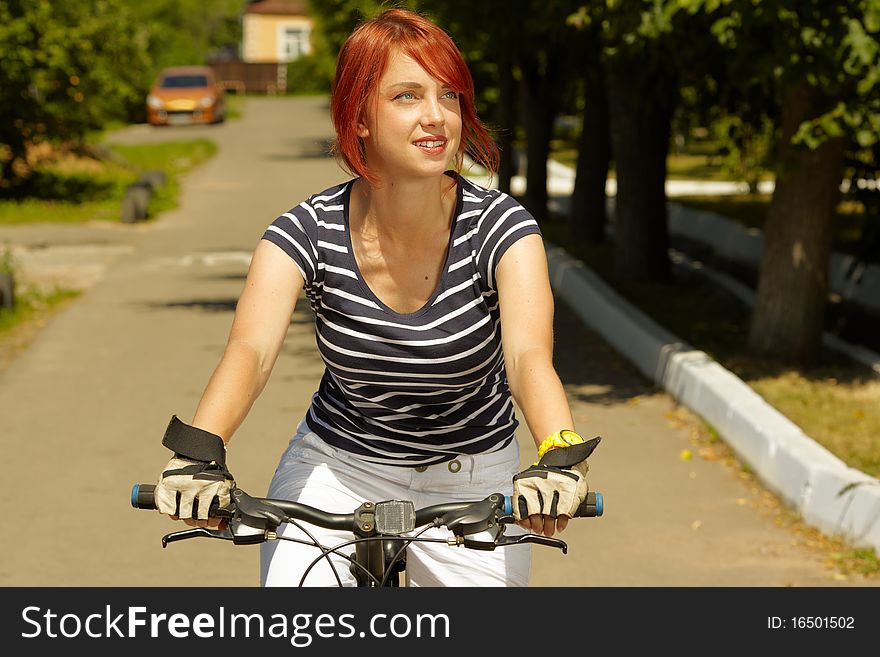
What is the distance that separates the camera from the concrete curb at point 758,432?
664 cm

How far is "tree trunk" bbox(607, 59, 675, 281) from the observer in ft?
46.9

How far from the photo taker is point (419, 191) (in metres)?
3.20

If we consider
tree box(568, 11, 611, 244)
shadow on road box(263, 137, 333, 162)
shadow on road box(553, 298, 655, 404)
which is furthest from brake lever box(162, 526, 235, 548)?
shadow on road box(263, 137, 333, 162)

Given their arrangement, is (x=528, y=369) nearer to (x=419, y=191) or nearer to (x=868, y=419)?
(x=419, y=191)

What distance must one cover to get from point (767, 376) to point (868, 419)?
4.87 ft

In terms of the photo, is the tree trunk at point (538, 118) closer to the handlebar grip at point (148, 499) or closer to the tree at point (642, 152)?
the tree at point (642, 152)

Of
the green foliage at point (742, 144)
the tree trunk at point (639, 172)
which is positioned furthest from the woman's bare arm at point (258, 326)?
the tree trunk at point (639, 172)

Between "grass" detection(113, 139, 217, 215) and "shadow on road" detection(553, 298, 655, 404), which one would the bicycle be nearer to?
"shadow on road" detection(553, 298, 655, 404)

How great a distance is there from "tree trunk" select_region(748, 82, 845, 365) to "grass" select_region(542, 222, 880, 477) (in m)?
0.22

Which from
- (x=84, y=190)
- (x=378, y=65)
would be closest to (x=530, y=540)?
(x=378, y=65)

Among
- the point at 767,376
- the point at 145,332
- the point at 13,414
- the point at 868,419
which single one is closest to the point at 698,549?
the point at 868,419

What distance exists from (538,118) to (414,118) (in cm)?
1837

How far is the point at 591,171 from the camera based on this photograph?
18.7 meters

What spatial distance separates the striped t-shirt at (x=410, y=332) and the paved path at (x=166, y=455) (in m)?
1.12
